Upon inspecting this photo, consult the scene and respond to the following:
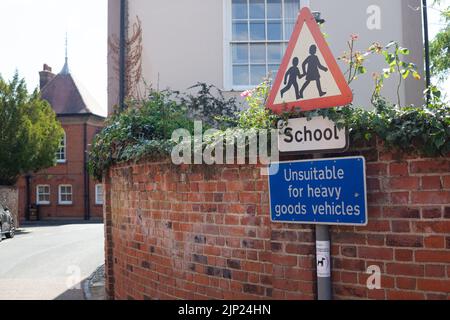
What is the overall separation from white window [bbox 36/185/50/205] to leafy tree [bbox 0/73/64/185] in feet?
21.5

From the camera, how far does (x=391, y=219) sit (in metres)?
3.35

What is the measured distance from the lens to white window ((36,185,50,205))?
1350 inches

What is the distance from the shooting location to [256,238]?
409 centimetres

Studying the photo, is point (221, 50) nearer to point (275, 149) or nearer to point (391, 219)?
point (275, 149)

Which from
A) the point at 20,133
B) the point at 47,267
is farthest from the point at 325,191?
the point at 20,133

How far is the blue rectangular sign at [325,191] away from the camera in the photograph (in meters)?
3.22

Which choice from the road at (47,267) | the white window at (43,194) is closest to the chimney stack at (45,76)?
the white window at (43,194)

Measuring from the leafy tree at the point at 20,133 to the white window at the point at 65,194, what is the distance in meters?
6.05

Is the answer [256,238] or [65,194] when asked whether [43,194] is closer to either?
[65,194]

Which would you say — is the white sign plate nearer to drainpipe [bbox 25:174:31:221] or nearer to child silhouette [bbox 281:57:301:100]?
child silhouette [bbox 281:57:301:100]

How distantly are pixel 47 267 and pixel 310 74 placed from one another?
31.9 ft

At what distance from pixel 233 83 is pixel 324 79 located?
6.50 m

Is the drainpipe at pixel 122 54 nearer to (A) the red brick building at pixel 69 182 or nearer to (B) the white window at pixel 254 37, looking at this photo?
(B) the white window at pixel 254 37

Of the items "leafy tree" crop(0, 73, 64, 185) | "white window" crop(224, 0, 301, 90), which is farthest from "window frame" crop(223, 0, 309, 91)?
"leafy tree" crop(0, 73, 64, 185)
